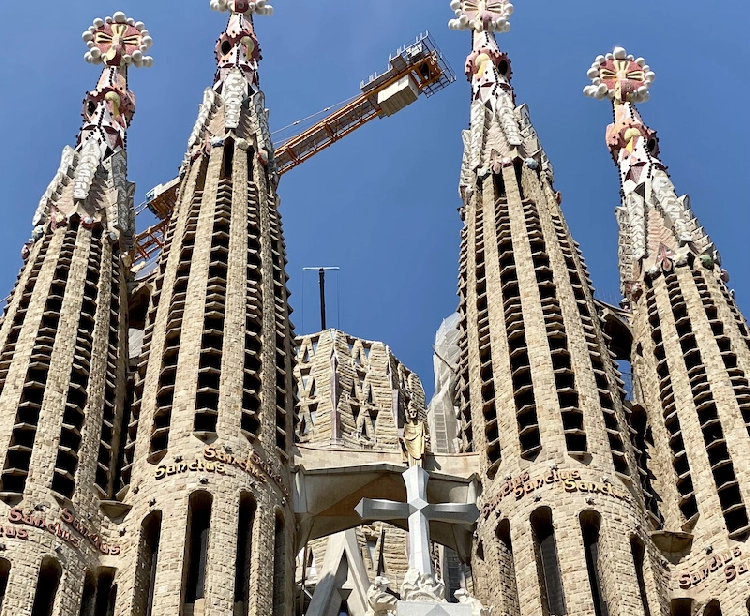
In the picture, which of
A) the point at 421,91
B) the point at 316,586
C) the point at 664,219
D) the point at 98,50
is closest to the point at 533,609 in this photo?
the point at 316,586

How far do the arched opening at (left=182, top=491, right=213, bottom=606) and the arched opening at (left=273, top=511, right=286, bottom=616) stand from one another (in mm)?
1340

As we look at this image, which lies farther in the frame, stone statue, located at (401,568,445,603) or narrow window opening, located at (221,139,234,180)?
narrow window opening, located at (221,139,234,180)

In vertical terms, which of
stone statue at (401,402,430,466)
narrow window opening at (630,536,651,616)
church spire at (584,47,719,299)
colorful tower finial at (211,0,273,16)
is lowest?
narrow window opening at (630,536,651,616)

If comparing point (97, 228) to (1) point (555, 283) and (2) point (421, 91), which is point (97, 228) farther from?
(2) point (421, 91)

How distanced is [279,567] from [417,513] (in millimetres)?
3253

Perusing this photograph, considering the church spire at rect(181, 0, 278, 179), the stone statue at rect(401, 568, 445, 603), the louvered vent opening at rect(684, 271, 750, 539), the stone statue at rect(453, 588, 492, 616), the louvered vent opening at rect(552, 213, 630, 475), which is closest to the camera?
the stone statue at rect(453, 588, 492, 616)

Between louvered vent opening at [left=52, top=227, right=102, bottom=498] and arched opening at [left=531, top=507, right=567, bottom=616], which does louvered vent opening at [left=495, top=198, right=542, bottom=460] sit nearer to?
arched opening at [left=531, top=507, right=567, bottom=616]

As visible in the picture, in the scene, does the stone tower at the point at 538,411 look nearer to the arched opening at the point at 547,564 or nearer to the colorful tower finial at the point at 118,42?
the arched opening at the point at 547,564

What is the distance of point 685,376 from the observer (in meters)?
38.2

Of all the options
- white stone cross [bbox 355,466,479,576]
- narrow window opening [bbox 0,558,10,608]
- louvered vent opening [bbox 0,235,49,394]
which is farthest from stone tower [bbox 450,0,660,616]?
louvered vent opening [bbox 0,235,49,394]

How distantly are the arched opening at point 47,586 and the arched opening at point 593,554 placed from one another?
9.07m

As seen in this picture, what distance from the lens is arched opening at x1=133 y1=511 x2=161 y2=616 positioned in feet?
103

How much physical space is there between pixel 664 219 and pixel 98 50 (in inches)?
610

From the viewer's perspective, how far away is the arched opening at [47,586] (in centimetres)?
3092
